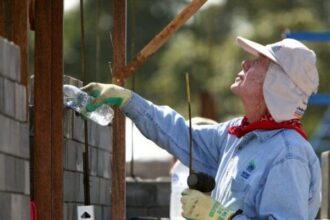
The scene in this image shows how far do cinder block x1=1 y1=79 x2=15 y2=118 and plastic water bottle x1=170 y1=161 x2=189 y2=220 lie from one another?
4.34 m

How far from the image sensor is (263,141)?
24.5ft

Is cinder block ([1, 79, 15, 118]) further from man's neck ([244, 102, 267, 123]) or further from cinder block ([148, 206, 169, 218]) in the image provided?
cinder block ([148, 206, 169, 218])

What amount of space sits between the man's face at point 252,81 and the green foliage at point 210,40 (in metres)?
23.4

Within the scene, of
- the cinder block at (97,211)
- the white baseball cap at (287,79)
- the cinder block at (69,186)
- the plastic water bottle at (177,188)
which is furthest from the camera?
the plastic water bottle at (177,188)

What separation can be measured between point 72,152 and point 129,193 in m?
3.58

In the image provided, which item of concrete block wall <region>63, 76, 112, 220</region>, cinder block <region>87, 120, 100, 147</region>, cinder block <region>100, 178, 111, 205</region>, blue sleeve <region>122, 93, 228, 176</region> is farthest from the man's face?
cinder block <region>100, 178, 111, 205</region>

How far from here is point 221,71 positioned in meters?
33.3

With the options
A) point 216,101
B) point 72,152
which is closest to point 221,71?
point 216,101

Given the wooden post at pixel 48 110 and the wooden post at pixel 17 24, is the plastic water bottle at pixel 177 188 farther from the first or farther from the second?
the wooden post at pixel 17 24

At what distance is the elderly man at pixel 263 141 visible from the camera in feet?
23.7

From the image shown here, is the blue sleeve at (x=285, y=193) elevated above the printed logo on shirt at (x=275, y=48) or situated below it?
below

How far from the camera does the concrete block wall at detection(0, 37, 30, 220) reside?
682 centimetres

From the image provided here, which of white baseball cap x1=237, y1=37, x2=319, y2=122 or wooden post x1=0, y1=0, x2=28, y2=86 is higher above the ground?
wooden post x1=0, y1=0, x2=28, y2=86

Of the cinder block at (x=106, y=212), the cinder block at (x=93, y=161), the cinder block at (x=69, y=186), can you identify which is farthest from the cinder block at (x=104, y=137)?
the cinder block at (x=69, y=186)
